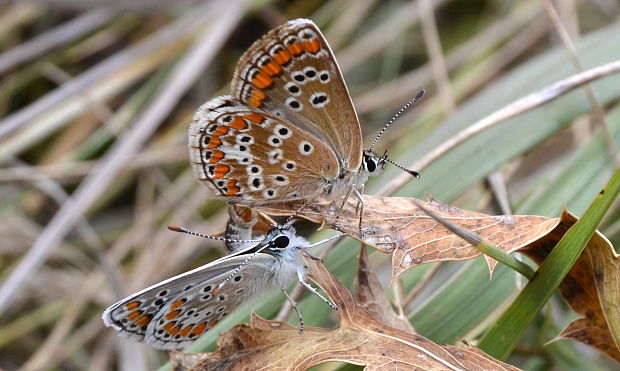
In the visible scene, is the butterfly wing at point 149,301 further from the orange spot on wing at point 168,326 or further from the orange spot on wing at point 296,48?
the orange spot on wing at point 296,48

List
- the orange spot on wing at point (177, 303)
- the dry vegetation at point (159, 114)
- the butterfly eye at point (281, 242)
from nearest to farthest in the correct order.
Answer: the orange spot on wing at point (177, 303) < the butterfly eye at point (281, 242) < the dry vegetation at point (159, 114)

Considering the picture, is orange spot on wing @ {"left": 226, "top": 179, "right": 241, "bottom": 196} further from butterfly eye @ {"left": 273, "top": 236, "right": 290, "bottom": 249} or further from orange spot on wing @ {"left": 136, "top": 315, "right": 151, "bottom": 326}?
orange spot on wing @ {"left": 136, "top": 315, "right": 151, "bottom": 326}

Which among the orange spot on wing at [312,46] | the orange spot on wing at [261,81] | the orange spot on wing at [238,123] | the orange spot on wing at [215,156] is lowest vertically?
the orange spot on wing at [215,156]

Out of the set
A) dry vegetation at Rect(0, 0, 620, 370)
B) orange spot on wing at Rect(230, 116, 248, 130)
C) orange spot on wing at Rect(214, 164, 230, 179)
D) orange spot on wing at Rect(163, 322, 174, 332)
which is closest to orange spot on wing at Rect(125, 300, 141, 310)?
orange spot on wing at Rect(163, 322, 174, 332)

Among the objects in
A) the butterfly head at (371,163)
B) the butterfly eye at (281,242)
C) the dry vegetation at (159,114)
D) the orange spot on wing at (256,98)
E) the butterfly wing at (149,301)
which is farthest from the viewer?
the dry vegetation at (159,114)

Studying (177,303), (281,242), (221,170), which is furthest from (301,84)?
(177,303)

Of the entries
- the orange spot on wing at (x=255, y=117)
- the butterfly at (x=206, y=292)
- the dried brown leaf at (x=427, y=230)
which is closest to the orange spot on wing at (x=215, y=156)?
the orange spot on wing at (x=255, y=117)
